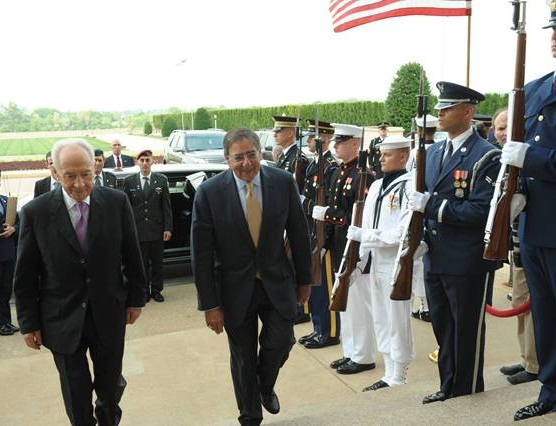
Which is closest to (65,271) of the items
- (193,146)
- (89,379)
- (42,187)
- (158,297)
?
(89,379)

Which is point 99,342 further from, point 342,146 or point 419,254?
point 342,146

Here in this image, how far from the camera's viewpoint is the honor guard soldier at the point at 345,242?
16.5ft

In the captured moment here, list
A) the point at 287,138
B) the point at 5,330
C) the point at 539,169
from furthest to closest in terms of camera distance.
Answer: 1. the point at 287,138
2. the point at 5,330
3. the point at 539,169

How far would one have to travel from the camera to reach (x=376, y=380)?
15.9 feet

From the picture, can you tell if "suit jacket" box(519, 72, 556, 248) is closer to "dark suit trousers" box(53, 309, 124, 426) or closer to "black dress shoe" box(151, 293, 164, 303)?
"dark suit trousers" box(53, 309, 124, 426)

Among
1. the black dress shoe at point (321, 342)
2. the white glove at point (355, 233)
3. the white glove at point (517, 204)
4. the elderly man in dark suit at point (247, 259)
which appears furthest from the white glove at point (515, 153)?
the black dress shoe at point (321, 342)

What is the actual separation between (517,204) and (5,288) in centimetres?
512

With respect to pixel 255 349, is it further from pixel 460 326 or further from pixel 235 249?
pixel 460 326

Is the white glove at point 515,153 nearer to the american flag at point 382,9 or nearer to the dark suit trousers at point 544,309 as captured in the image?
the dark suit trousers at point 544,309

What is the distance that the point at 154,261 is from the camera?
752cm

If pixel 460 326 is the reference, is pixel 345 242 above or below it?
above

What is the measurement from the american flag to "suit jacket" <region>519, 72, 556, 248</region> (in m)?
3.10

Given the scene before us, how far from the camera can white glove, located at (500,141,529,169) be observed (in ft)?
9.77

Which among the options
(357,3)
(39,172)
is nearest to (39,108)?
(39,172)
